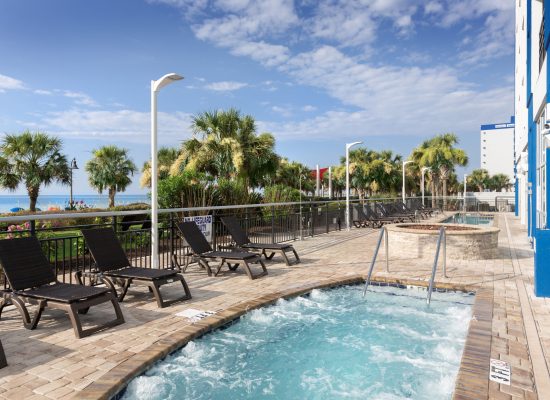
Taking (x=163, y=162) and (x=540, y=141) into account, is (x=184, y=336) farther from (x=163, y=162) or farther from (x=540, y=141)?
(x=163, y=162)

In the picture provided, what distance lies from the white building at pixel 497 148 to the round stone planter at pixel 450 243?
141096 millimetres

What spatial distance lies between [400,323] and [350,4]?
11494 mm

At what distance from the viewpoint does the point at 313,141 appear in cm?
3366

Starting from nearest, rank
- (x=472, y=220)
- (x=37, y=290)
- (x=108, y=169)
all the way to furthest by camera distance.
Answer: (x=37, y=290), (x=472, y=220), (x=108, y=169)

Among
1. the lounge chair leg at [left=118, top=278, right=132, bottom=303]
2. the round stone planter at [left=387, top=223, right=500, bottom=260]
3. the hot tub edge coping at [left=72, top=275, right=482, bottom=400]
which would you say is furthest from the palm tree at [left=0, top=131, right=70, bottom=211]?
the hot tub edge coping at [left=72, top=275, right=482, bottom=400]

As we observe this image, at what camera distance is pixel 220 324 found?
15.3 feet

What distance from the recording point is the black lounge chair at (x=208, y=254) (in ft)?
23.0

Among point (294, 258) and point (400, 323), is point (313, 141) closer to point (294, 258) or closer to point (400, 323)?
point (294, 258)

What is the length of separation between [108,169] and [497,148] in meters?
135

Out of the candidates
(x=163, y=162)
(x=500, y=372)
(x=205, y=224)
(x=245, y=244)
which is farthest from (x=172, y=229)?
(x=163, y=162)

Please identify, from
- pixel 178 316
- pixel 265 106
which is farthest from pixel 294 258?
pixel 265 106

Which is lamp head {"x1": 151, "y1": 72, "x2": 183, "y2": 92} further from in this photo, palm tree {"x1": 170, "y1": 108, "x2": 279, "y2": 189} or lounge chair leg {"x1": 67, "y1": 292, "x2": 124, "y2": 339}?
palm tree {"x1": 170, "y1": 108, "x2": 279, "y2": 189}

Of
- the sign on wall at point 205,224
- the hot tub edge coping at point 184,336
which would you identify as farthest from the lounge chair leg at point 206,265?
the hot tub edge coping at point 184,336

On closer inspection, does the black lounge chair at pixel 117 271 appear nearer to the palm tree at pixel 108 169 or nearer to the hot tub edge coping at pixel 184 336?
→ the hot tub edge coping at pixel 184 336
